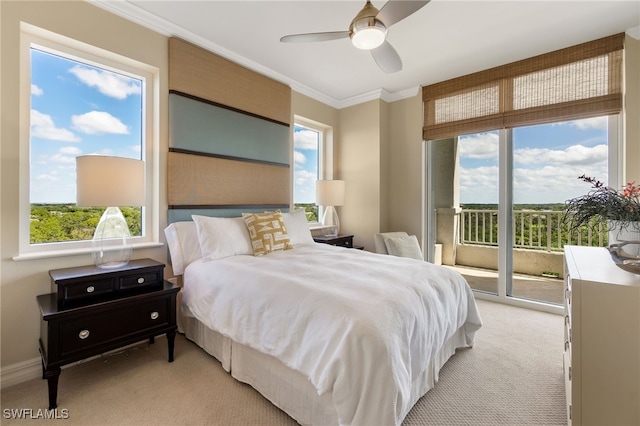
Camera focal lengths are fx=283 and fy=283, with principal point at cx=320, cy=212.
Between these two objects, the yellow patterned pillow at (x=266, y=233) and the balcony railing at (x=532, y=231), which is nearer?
the yellow patterned pillow at (x=266, y=233)

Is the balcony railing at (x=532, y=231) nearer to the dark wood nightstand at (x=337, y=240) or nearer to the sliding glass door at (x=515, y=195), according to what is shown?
the sliding glass door at (x=515, y=195)

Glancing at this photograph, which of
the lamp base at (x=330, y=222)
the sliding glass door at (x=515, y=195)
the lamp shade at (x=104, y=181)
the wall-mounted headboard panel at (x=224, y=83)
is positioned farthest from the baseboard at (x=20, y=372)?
the sliding glass door at (x=515, y=195)

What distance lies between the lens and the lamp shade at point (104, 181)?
71.7 inches

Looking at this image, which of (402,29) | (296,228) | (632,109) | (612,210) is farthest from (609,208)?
(296,228)

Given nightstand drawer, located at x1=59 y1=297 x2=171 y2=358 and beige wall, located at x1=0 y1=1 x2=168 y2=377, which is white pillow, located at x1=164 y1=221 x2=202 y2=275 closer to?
nightstand drawer, located at x1=59 y1=297 x2=171 y2=358

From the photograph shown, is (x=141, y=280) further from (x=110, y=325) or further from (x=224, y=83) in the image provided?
(x=224, y=83)

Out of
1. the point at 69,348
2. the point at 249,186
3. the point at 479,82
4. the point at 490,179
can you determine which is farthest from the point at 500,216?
the point at 69,348

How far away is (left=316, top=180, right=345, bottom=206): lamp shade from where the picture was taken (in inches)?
153

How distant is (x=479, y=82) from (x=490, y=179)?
1.19 metres

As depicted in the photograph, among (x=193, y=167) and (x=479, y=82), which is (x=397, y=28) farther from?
(x=193, y=167)

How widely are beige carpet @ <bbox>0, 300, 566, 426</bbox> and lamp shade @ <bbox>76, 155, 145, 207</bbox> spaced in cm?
118

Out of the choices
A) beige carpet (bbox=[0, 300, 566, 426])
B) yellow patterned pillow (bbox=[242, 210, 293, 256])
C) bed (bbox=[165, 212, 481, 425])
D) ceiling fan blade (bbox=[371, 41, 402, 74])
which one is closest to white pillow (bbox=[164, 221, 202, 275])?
bed (bbox=[165, 212, 481, 425])

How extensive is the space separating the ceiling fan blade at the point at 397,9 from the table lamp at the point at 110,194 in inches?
75.0

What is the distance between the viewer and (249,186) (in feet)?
10.7
